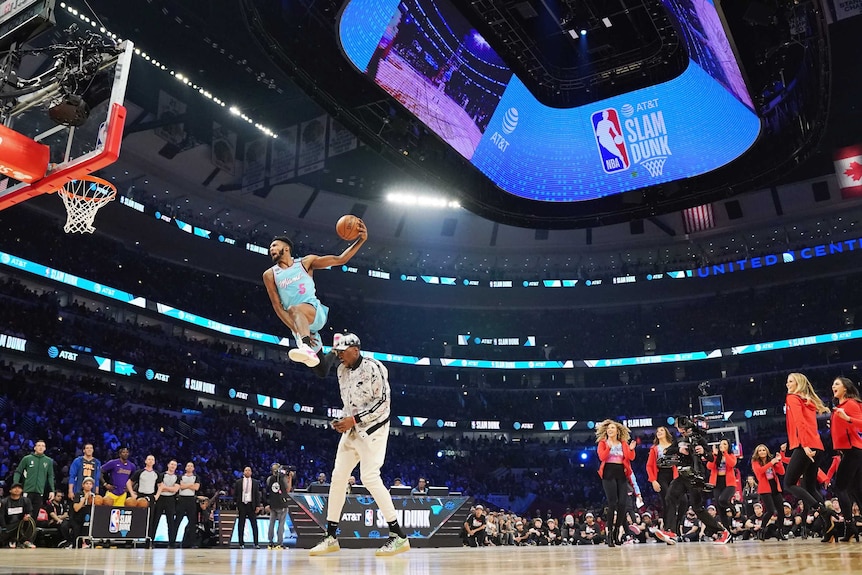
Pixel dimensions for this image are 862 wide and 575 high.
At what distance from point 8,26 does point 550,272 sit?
112 feet

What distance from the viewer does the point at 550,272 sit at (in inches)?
1646

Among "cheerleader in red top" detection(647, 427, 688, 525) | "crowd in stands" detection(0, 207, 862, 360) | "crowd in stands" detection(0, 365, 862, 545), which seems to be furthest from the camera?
"crowd in stands" detection(0, 207, 862, 360)

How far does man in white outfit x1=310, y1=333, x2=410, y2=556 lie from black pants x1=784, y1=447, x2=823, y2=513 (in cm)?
524

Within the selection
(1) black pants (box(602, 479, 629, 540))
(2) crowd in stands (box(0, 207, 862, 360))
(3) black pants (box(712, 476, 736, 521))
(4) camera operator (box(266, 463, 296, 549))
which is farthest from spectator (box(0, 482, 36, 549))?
(2) crowd in stands (box(0, 207, 862, 360))

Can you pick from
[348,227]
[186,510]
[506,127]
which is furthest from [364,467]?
[506,127]

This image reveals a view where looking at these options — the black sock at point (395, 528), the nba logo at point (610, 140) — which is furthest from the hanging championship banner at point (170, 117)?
the black sock at point (395, 528)

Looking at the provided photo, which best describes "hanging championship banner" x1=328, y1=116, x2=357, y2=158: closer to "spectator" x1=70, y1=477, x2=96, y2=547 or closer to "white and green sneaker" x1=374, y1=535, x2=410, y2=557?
"spectator" x1=70, y1=477, x2=96, y2=547

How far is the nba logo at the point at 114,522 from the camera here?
1309cm

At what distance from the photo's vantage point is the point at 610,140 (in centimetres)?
1958

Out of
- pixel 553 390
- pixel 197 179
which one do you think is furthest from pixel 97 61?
pixel 553 390

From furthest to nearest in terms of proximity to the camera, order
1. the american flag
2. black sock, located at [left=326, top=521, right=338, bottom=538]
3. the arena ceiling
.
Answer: the american flag
the arena ceiling
black sock, located at [left=326, top=521, right=338, bottom=538]

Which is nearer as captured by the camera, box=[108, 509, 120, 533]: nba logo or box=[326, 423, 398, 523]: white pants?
box=[326, 423, 398, 523]: white pants

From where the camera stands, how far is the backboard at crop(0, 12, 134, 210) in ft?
31.8

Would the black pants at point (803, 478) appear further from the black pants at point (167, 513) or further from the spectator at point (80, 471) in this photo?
the spectator at point (80, 471)
